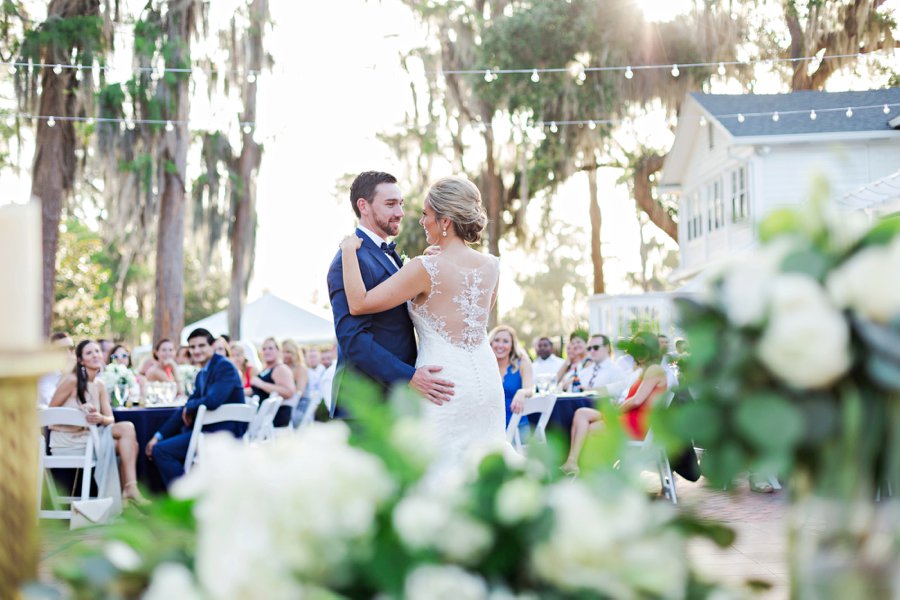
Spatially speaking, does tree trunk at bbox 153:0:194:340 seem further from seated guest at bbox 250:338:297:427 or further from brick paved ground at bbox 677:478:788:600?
brick paved ground at bbox 677:478:788:600

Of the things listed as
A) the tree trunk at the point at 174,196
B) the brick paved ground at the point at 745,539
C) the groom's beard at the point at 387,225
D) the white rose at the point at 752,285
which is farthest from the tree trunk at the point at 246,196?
the white rose at the point at 752,285

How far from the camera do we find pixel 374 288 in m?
4.08

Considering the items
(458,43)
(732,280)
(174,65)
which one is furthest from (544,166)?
(732,280)

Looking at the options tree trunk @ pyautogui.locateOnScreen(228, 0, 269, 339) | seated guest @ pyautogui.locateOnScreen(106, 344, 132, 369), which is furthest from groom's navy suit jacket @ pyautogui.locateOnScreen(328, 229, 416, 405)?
tree trunk @ pyautogui.locateOnScreen(228, 0, 269, 339)

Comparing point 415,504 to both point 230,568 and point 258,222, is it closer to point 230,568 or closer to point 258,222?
point 230,568

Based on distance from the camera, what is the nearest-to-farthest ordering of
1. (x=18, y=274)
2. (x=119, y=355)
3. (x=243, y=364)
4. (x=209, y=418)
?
(x=18, y=274)
(x=209, y=418)
(x=243, y=364)
(x=119, y=355)

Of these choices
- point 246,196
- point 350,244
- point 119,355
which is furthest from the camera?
point 246,196

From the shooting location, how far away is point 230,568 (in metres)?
1.07

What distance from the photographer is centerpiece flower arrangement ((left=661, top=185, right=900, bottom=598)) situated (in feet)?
3.85

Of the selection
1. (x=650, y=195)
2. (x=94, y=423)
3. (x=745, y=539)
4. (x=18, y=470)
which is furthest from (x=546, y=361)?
(x=650, y=195)

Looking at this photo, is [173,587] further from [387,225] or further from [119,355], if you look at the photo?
[119,355]

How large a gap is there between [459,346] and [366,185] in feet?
Answer: 2.44

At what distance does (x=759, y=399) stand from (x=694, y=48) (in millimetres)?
27702

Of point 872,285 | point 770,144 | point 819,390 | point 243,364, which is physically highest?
point 770,144
